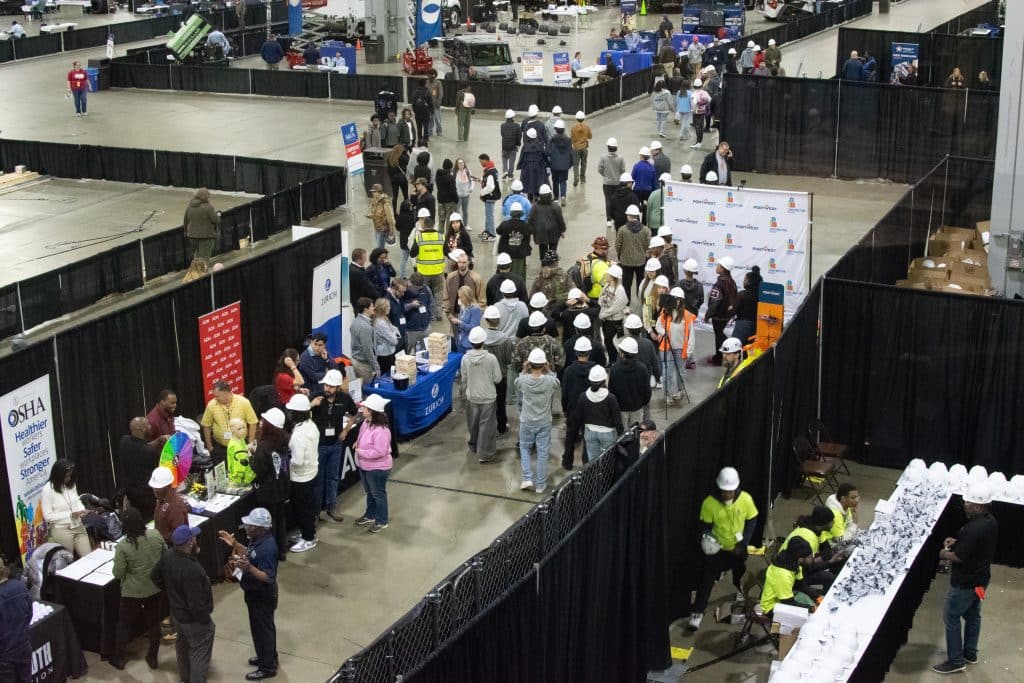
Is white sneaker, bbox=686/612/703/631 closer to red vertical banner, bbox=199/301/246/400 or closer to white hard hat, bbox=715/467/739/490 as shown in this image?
white hard hat, bbox=715/467/739/490

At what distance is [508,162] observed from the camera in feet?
93.2

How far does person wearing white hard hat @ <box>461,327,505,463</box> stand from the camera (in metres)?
15.6

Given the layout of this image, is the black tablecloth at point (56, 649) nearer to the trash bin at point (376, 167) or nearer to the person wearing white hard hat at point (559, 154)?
the person wearing white hard hat at point (559, 154)

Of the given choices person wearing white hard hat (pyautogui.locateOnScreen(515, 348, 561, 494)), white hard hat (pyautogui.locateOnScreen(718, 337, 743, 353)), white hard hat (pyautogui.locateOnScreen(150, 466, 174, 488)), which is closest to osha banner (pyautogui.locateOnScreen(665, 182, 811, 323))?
white hard hat (pyautogui.locateOnScreen(718, 337, 743, 353))

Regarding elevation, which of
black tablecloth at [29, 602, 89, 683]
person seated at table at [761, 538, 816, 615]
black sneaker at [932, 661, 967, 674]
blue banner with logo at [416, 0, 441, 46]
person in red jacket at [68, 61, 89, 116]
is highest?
blue banner with logo at [416, 0, 441, 46]

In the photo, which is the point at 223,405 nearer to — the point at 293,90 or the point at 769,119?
the point at 769,119

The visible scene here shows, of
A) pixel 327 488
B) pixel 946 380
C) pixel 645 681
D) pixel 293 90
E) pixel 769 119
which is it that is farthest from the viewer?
pixel 293 90

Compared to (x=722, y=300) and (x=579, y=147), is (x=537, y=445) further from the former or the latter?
(x=579, y=147)

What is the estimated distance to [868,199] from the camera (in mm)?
28344

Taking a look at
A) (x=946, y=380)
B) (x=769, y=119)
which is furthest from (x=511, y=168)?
(x=946, y=380)

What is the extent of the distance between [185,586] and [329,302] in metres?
7.52

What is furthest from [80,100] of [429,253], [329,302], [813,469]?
[813,469]

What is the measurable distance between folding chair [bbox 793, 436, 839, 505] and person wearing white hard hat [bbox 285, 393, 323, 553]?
16.9 feet

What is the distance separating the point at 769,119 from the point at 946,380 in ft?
51.3
